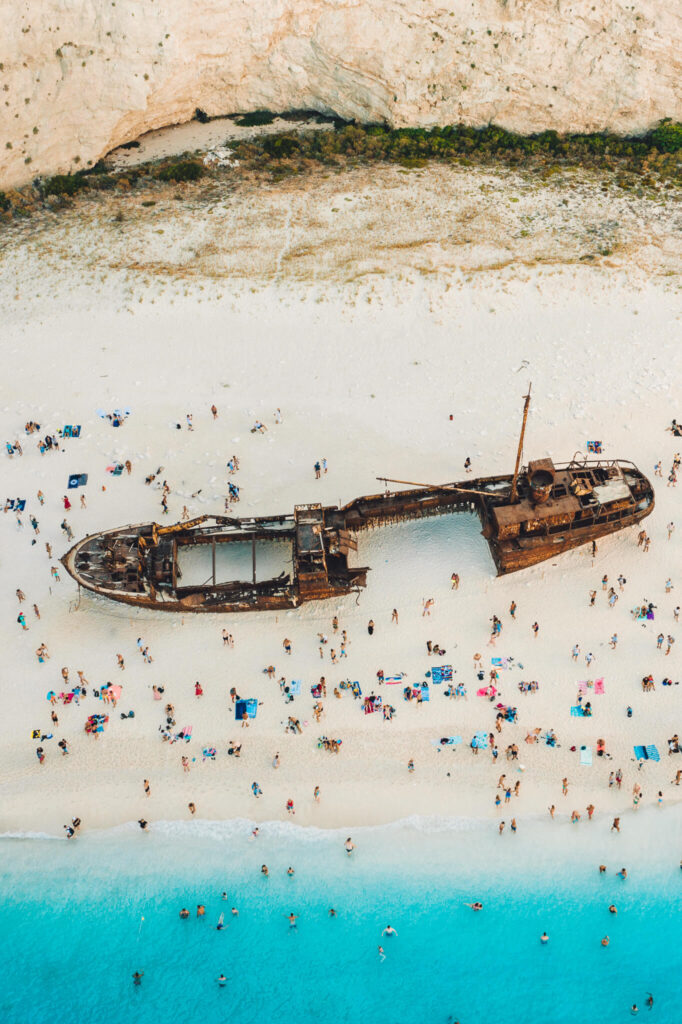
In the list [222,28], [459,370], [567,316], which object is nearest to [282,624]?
[459,370]

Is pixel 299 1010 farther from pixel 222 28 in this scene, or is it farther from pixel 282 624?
pixel 222 28

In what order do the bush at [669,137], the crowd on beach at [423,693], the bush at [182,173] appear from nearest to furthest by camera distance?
the crowd on beach at [423,693], the bush at [182,173], the bush at [669,137]

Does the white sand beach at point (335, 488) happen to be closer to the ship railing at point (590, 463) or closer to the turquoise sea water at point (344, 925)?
the ship railing at point (590, 463)

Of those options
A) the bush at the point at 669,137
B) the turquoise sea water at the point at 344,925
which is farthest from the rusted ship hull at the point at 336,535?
the bush at the point at 669,137

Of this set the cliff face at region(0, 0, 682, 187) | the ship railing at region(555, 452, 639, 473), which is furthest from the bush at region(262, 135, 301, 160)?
the ship railing at region(555, 452, 639, 473)

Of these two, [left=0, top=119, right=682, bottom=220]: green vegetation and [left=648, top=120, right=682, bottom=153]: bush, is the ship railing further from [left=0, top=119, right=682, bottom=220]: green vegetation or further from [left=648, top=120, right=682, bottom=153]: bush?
[left=648, top=120, right=682, bottom=153]: bush

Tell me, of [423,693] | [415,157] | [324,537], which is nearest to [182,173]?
[415,157]

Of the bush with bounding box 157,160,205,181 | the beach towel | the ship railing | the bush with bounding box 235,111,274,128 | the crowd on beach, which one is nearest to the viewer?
the crowd on beach
